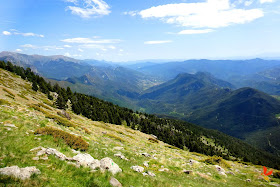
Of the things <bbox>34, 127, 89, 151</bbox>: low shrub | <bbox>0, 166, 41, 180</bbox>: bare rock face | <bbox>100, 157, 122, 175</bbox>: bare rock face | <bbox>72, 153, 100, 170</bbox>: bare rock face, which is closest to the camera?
<bbox>0, 166, 41, 180</bbox>: bare rock face

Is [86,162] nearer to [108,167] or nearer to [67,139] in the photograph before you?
[108,167]

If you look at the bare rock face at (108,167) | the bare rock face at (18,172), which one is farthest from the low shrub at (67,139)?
the bare rock face at (18,172)

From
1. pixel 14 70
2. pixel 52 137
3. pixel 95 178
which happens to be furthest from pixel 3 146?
pixel 14 70

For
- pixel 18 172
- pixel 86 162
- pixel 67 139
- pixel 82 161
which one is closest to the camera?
pixel 18 172

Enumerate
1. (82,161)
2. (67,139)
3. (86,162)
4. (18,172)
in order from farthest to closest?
(67,139)
(86,162)
(82,161)
(18,172)

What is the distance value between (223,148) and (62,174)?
199 meters

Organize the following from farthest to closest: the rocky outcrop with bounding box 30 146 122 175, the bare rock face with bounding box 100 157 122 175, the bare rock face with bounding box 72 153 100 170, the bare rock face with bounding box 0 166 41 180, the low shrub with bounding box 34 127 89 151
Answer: the low shrub with bounding box 34 127 89 151 → the bare rock face with bounding box 100 157 122 175 → the bare rock face with bounding box 72 153 100 170 → the rocky outcrop with bounding box 30 146 122 175 → the bare rock face with bounding box 0 166 41 180

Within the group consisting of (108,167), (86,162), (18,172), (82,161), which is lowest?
(108,167)

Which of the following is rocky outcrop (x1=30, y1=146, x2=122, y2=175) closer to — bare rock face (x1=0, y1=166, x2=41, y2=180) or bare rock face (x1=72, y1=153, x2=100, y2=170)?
bare rock face (x1=72, y1=153, x2=100, y2=170)

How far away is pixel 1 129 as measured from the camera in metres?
14.3

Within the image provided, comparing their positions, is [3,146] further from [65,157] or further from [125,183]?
[125,183]

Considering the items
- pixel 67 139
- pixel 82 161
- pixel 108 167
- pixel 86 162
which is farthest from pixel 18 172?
pixel 67 139

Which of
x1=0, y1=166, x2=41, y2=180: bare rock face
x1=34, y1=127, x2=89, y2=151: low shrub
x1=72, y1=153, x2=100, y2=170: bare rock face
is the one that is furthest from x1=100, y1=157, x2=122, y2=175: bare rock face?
x1=0, y1=166, x2=41, y2=180: bare rock face

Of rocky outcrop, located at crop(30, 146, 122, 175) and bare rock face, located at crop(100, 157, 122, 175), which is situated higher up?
rocky outcrop, located at crop(30, 146, 122, 175)
